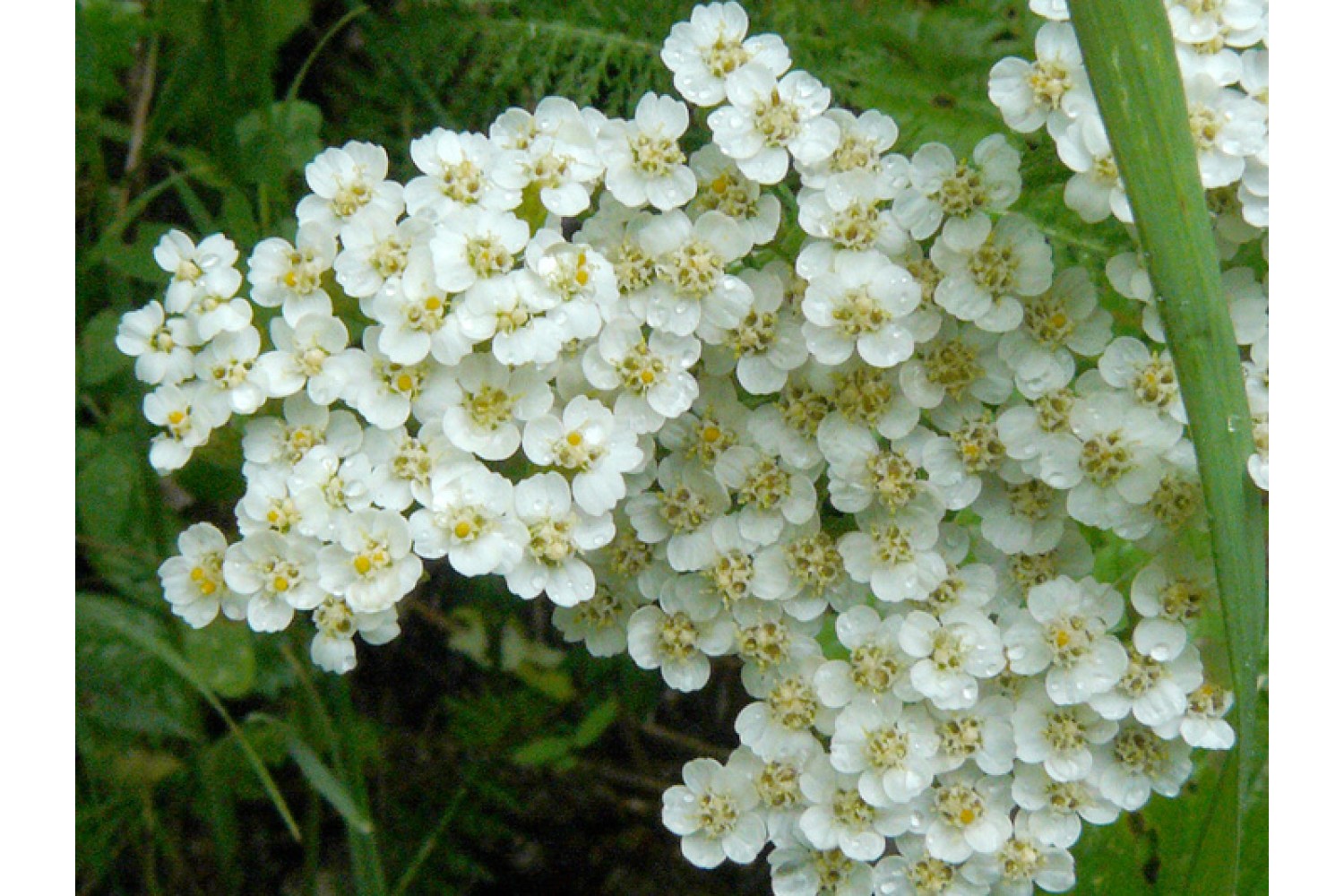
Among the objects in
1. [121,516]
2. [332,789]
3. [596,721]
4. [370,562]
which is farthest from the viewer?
[596,721]

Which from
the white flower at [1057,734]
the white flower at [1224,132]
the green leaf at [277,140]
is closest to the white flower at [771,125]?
the white flower at [1224,132]

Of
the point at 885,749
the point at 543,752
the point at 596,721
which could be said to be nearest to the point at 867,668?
the point at 885,749

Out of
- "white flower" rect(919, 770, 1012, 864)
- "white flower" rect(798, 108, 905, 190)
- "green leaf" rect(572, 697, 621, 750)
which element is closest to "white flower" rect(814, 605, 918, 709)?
"white flower" rect(919, 770, 1012, 864)

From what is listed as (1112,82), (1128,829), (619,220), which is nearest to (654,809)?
(1128,829)

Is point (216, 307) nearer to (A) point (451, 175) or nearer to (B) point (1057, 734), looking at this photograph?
(A) point (451, 175)

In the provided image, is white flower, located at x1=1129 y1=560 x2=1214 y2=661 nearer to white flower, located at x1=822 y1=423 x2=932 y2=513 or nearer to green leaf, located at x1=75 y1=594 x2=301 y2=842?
white flower, located at x1=822 y1=423 x2=932 y2=513

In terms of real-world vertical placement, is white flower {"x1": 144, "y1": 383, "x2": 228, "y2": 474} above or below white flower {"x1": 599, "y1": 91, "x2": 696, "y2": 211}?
below
